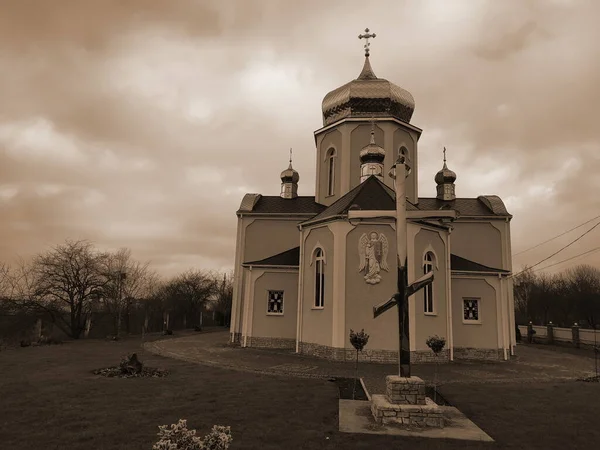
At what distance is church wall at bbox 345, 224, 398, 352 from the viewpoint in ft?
49.6

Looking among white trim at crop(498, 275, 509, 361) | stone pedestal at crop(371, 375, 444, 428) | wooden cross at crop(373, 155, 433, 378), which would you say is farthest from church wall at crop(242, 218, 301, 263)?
stone pedestal at crop(371, 375, 444, 428)

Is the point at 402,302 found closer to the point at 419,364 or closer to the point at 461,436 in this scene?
the point at 461,436

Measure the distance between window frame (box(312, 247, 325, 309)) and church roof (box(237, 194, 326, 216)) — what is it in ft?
16.6

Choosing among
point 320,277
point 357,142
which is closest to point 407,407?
point 320,277

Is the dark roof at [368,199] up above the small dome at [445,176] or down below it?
below

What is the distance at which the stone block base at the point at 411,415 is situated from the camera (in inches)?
279

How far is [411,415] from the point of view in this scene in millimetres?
7141

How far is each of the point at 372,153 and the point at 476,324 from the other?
8859 millimetres

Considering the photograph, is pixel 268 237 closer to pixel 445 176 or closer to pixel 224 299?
pixel 445 176

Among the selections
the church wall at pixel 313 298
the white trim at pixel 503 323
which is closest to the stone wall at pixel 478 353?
the white trim at pixel 503 323

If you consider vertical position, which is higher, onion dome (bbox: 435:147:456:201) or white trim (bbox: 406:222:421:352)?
onion dome (bbox: 435:147:456:201)

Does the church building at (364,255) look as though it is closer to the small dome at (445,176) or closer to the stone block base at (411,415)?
the small dome at (445,176)

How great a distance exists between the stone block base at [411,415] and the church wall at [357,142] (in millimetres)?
14728

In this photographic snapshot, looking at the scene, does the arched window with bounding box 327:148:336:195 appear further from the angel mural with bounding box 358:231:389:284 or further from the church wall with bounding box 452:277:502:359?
the church wall with bounding box 452:277:502:359
